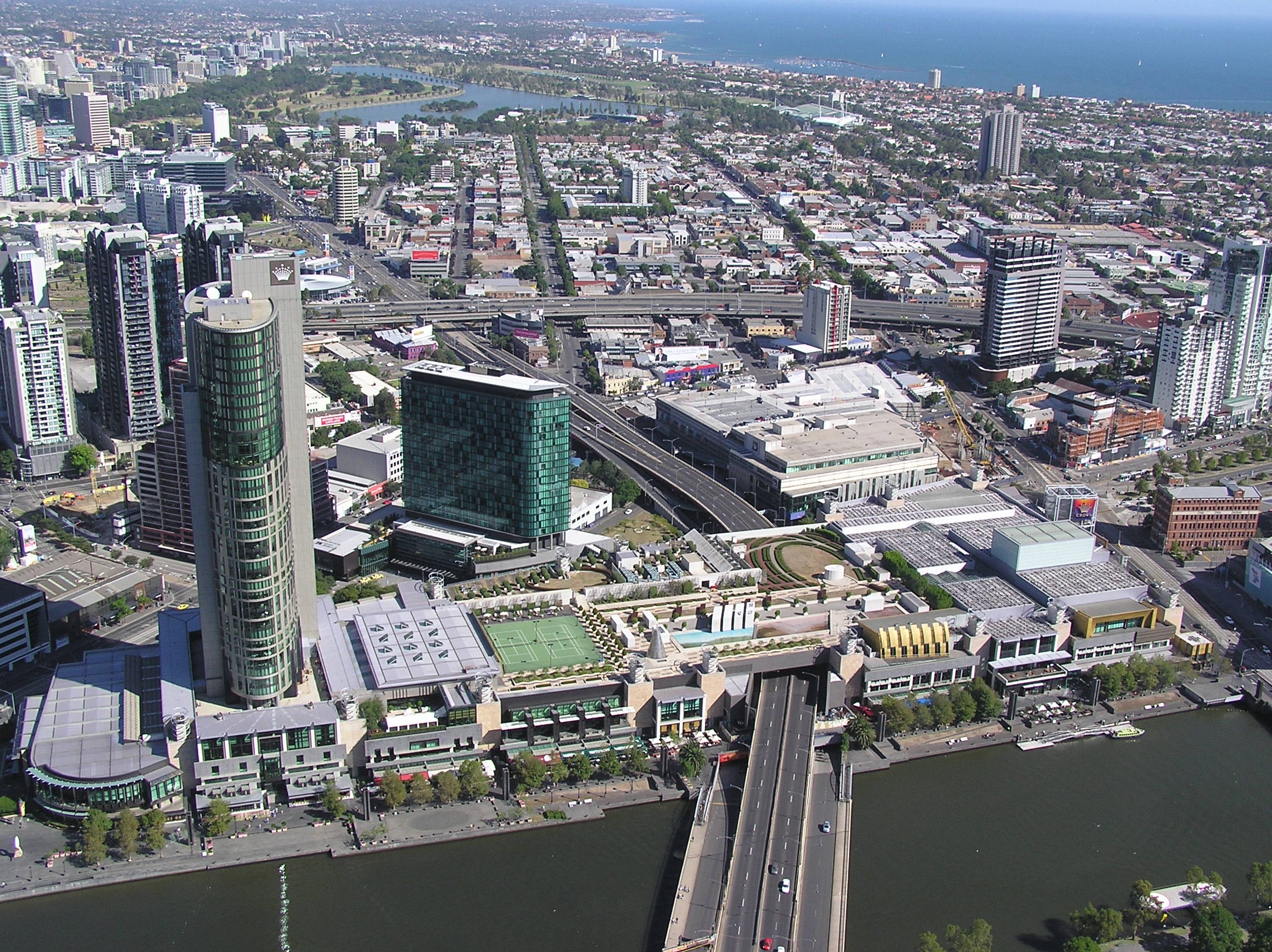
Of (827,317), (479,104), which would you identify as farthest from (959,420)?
(479,104)

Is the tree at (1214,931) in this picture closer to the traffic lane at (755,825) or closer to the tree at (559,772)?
the traffic lane at (755,825)

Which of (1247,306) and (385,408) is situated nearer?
(385,408)

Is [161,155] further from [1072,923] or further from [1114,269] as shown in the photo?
[1072,923]

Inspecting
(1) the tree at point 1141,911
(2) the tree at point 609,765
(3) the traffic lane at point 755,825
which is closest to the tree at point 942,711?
(3) the traffic lane at point 755,825

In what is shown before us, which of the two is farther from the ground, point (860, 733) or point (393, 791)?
point (393, 791)

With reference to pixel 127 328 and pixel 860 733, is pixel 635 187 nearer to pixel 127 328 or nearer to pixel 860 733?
pixel 127 328

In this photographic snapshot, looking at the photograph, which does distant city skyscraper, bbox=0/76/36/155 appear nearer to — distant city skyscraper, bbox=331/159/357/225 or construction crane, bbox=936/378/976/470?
distant city skyscraper, bbox=331/159/357/225
